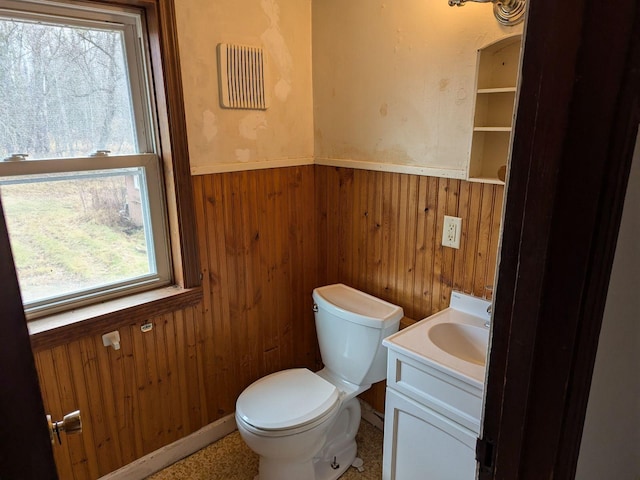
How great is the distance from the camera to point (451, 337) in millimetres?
1685

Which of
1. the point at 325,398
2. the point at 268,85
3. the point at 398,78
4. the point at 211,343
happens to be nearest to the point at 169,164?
the point at 268,85

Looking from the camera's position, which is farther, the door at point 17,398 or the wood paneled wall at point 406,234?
the wood paneled wall at point 406,234

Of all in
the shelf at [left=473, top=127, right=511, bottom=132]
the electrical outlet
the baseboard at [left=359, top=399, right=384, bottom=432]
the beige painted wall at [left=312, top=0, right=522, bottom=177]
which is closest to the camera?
the shelf at [left=473, top=127, right=511, bottom=132]

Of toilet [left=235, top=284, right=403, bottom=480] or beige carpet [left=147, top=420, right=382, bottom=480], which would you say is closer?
toilet [left=235, top=284, right=403, bottom=480]

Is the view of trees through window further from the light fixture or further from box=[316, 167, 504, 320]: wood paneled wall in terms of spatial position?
the light fixture

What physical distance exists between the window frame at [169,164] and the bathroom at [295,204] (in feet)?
0.20

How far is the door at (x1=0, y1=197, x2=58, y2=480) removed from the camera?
18.9 inches

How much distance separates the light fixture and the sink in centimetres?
108

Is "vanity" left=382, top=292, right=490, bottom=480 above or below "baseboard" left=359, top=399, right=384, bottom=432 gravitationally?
above

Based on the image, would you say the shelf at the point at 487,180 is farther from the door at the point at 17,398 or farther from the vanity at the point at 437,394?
the door at the point at 17,398

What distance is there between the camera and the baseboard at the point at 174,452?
187 cm

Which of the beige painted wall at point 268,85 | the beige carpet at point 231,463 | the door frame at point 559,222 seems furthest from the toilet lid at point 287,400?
the door frame at point 559,222

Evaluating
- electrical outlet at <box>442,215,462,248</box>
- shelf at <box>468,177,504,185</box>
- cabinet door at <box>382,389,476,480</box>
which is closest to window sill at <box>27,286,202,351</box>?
cabinet door at <box>382,389,476,480</box>

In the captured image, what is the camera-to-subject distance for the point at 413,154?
1.83 metres
